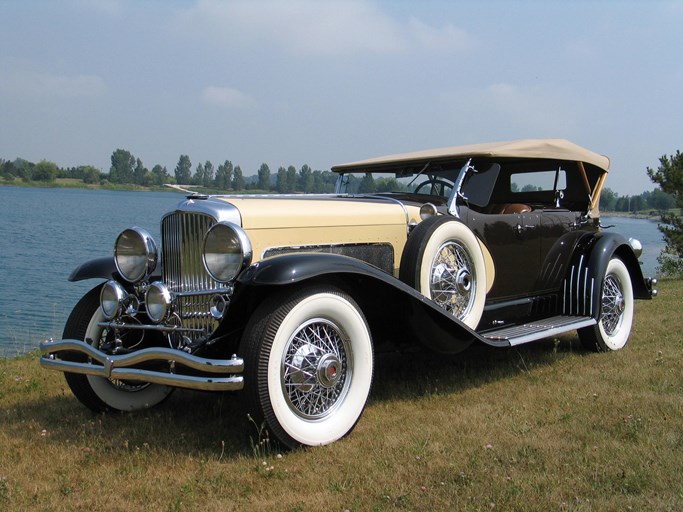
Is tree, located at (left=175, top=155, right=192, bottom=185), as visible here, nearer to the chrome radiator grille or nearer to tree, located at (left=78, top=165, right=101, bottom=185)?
the chrome radiator grille

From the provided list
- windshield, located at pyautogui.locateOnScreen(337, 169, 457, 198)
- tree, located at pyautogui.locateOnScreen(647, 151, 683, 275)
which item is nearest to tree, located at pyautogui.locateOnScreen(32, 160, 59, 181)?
tree, located at pyautogui.locateOnScreen(647, 151, 683, 275)

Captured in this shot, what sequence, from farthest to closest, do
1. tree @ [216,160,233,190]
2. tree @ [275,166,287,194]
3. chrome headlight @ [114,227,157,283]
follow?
1. tree @ [216,160,233,190]
2. tree @ [275,166,287,194]
3. chrome headlight @ [114,227,157,283]

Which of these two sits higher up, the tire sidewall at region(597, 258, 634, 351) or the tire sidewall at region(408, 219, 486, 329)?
the tire sidewall at region(408, 219, 486, 329)

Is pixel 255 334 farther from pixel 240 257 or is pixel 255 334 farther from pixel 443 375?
pixel 443 375

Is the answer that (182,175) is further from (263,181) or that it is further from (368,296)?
(368,296)

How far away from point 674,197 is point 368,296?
13445 mm

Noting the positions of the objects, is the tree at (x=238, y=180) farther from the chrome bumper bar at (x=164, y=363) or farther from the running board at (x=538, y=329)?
the chrome bumper bar at (x=164, y=363)

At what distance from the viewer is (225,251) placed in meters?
3.77

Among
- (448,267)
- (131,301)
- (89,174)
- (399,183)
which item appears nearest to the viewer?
→ (131,301)

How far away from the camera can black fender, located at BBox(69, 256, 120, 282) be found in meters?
4.53

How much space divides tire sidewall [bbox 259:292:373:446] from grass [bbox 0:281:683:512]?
0.11 metres

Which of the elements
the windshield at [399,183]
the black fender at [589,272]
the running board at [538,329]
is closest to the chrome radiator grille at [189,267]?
the running board at [538,329]

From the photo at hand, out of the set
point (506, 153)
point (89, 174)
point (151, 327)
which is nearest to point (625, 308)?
point (506, 153)

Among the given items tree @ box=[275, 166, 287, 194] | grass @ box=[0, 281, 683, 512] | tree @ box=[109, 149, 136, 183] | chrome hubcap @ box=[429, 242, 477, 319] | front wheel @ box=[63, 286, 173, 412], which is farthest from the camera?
tree @ box=[109, 149, 136, 183]
